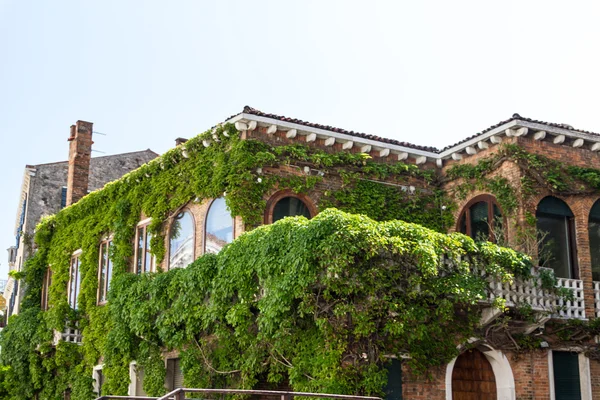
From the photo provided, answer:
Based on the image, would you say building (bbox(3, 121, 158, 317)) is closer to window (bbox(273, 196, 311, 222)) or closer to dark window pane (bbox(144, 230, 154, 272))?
dark window pane (bbox(144, 230, 154, 272))

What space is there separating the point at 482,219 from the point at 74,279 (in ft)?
42.8

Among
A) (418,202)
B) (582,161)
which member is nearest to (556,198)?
(582,161)

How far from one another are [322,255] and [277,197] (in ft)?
14.5

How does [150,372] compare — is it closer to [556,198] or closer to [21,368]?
[21,368]

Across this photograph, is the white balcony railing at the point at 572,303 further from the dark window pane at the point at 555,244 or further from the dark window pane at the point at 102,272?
the dark window pane at the point at 102,272

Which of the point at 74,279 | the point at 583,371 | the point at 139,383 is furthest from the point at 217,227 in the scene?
the point at 583,371

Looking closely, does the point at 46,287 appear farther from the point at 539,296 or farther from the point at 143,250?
the point at 539,296

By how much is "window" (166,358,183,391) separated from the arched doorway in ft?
21.0

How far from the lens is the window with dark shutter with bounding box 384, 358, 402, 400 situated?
16.2 m

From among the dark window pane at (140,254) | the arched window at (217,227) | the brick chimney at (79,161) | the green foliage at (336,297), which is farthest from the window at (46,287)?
the green foliage at (336,297)

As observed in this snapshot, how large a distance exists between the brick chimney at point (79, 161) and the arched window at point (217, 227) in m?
10.7

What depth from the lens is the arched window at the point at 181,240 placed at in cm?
1983

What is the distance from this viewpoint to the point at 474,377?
1755 cm

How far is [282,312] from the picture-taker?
1499 cm
